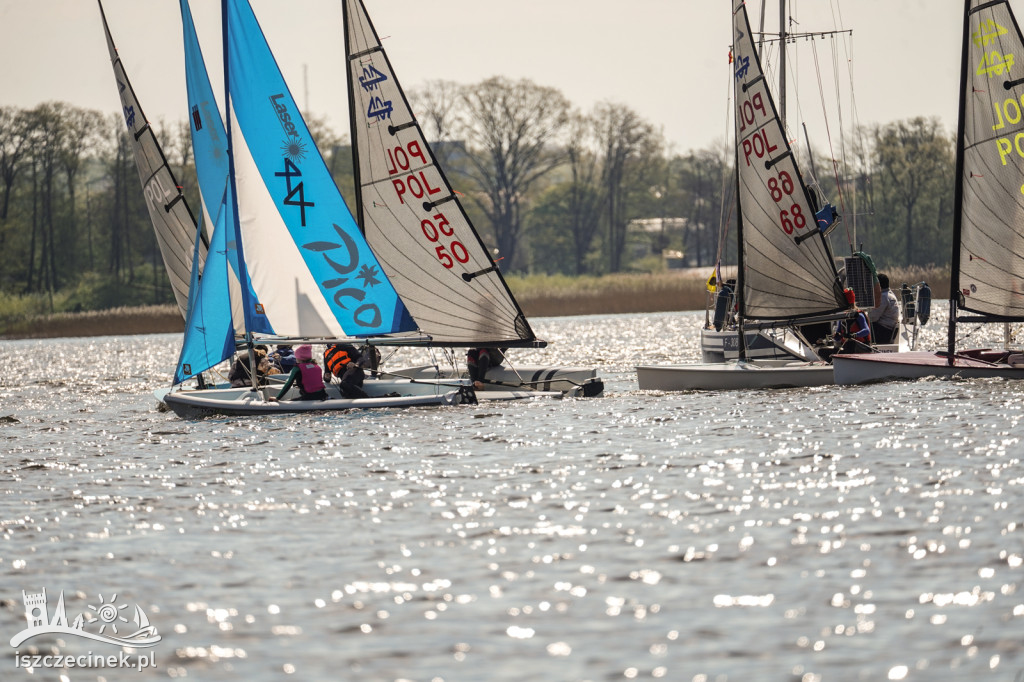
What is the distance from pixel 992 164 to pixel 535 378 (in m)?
7.29

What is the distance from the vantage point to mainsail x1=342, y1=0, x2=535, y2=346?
1967 centimetres

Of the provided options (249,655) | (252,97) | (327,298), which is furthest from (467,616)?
(252,97)

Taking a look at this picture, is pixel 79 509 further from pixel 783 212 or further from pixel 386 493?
pixel 783 212

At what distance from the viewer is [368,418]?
1808cm

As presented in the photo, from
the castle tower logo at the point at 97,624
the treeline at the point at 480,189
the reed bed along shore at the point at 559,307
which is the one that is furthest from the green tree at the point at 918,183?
the castle tower logo at the point at 97,624

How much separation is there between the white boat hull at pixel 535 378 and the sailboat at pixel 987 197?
13.0 feet

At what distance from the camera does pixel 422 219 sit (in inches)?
779

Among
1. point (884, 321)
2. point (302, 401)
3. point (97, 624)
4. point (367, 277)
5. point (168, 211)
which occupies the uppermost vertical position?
point (168, 211)

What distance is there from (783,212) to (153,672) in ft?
52.8

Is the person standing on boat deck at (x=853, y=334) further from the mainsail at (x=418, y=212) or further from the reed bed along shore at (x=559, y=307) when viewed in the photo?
the reed bed along shore at (x=559, y=307)

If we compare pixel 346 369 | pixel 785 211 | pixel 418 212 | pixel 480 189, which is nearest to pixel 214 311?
pixel 346 369

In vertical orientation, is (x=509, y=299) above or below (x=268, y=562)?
above

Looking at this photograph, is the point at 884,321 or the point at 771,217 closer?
the point at 771,217

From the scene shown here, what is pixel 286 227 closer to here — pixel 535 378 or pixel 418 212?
pixel 418 212
